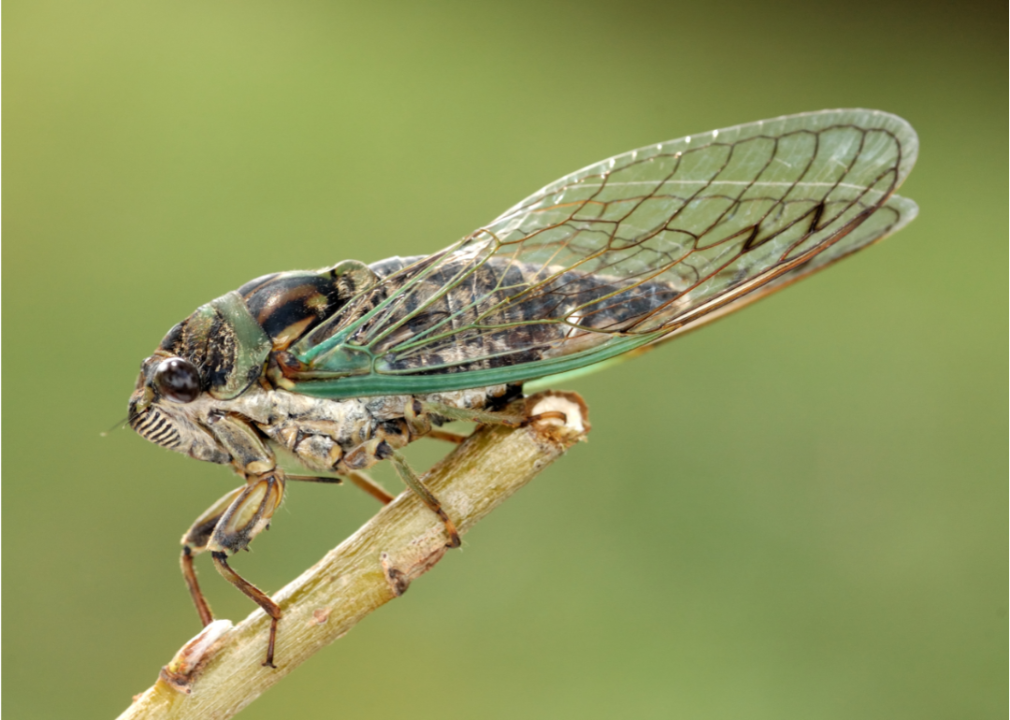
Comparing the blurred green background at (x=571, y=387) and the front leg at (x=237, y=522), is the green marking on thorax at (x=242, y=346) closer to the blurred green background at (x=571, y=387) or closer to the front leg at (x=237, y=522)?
the front leg at (x=237, y=522)

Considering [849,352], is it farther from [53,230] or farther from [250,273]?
[53,230]

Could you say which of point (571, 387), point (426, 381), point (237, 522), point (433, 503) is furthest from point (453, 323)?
point (571, 387)

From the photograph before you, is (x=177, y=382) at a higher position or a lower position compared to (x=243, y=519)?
higher

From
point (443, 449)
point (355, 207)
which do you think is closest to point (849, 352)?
point (443, 449)

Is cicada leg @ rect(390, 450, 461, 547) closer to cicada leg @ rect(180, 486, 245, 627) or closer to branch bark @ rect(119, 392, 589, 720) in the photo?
branch bark @ rect(119, 392, 589, 720)

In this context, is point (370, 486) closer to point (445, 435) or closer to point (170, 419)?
point (445, 435)

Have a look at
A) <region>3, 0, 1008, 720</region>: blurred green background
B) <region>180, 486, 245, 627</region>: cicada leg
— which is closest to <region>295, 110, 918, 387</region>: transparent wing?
<region>180, 486, 245, 627</region>: cicada leg
